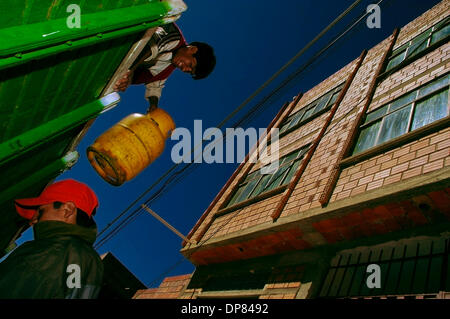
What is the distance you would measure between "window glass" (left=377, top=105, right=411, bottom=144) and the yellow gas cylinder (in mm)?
3463

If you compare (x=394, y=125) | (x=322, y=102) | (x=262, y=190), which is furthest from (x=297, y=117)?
(x=394, y=125)

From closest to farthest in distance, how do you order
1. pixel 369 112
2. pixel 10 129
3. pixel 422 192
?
pixel 10 129 < pixel 422 192 < pixel 369 112

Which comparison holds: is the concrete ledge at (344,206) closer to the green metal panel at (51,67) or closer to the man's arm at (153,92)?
the man's arm at (153,92)

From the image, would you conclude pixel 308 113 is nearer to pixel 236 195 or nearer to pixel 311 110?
pixel 311 110

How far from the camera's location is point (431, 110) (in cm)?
420

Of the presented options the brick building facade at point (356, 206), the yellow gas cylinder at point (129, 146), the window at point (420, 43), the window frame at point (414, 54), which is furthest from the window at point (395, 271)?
the window at point (420, 43)

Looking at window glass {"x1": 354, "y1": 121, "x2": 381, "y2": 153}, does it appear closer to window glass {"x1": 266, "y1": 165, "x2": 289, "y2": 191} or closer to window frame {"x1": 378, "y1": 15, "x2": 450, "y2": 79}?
window glass {"x1": 266, "y1": 165, "x2": 289, "y2": 191}

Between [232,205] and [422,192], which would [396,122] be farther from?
[232,205]

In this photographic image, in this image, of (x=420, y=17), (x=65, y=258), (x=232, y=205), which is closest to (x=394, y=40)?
(x=420, y=17)

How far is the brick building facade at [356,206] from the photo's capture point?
9.91ft

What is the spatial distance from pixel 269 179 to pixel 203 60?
373 centimetres

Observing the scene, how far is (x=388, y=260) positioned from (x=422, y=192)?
0.92 m

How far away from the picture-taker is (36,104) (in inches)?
104

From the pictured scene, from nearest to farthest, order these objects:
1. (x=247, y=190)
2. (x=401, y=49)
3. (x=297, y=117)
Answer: (x=247, y=190) < (x=401, y=49) < (x=297, y=117)
